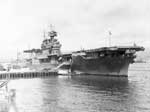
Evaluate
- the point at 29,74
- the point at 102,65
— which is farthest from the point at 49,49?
the point at 102,65

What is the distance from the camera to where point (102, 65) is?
4550 centimetres

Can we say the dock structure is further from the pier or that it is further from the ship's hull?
the ship's hull

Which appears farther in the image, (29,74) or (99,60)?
(29,74)

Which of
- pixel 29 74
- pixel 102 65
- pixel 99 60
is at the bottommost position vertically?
pixel 29 74

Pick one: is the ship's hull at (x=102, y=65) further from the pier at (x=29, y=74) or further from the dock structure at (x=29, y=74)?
the pier at (x=29, y=74)

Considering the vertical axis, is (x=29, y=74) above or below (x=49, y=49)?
below

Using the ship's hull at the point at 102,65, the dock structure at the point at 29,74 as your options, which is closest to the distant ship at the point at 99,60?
the ship's hull at the point at 102,65

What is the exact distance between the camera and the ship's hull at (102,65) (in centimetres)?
4334

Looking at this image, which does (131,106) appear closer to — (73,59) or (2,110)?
(2,110)

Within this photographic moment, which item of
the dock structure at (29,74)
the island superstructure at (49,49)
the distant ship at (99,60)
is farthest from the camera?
the island superstructure at (49,49)

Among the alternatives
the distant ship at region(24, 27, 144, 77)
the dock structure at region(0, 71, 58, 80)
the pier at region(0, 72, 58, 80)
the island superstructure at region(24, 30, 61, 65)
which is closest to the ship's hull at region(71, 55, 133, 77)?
the distant ship at region(24, 27, 144, 77)

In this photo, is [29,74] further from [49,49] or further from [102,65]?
[102,65]

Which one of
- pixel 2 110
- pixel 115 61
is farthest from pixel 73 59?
pixel 2 110

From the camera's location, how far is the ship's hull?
142 ft
